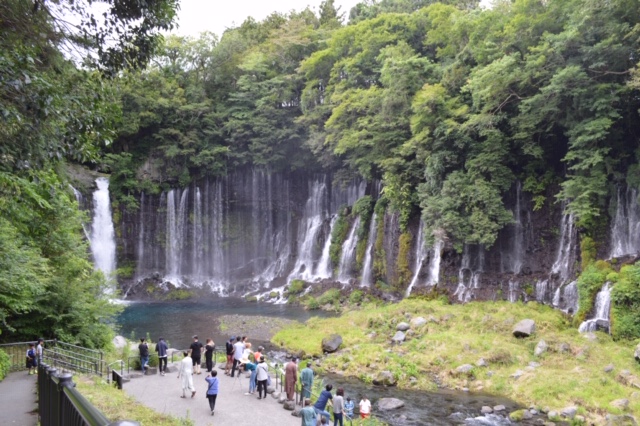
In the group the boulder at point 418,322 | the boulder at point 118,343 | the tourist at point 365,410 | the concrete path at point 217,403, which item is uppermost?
the boulder at point 418,322

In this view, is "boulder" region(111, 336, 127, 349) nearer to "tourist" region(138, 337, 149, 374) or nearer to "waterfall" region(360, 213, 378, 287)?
"tourist" region(138, 337, 149, 374)

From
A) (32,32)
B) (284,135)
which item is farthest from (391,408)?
(284,135)

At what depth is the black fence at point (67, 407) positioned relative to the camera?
10.1 feet

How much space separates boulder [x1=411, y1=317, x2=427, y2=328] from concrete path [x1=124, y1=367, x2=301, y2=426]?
10.9 m

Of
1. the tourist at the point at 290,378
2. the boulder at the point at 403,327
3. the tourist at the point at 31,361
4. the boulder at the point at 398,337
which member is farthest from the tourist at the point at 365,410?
the boulder at the point at 403,327

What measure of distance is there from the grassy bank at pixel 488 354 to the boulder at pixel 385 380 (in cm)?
24

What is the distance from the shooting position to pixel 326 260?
4091 centimetres

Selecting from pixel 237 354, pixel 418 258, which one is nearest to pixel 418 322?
pixel 418 258

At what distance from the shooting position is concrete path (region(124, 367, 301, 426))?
11.4 metres

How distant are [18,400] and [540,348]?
17.8 metres

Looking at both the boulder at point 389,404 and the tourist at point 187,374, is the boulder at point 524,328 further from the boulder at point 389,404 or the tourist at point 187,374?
the tourist at point 187,374

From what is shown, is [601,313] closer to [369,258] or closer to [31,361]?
[369,258]

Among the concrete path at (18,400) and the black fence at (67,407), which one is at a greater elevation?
the black fence at (67,407)

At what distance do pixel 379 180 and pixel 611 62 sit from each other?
1838cm
